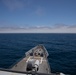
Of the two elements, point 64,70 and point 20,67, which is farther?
point 64,70

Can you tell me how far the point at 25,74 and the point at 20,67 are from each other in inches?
518

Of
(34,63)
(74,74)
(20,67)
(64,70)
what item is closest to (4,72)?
(34,63)

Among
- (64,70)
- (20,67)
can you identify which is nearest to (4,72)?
(20,67)

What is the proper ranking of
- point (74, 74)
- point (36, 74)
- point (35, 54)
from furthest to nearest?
point (35, 54), point (74, 74), point (36, 74)

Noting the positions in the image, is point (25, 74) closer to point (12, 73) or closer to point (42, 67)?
point (12, 73)

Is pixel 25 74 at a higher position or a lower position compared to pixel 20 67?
higher

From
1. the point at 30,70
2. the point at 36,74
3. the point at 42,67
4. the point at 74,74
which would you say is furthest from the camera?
the point at 74,74

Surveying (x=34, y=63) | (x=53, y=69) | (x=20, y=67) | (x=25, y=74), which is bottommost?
(x=53, y=69)

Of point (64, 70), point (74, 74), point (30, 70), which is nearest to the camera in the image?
point (30, 70)

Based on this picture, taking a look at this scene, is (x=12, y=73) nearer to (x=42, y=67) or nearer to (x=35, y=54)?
(x=42, y=67)

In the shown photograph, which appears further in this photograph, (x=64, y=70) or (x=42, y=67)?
(x=64, y=70)

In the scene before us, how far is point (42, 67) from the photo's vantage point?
22.7m

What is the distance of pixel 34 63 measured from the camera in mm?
10883

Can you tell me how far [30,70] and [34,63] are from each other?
674 mm
